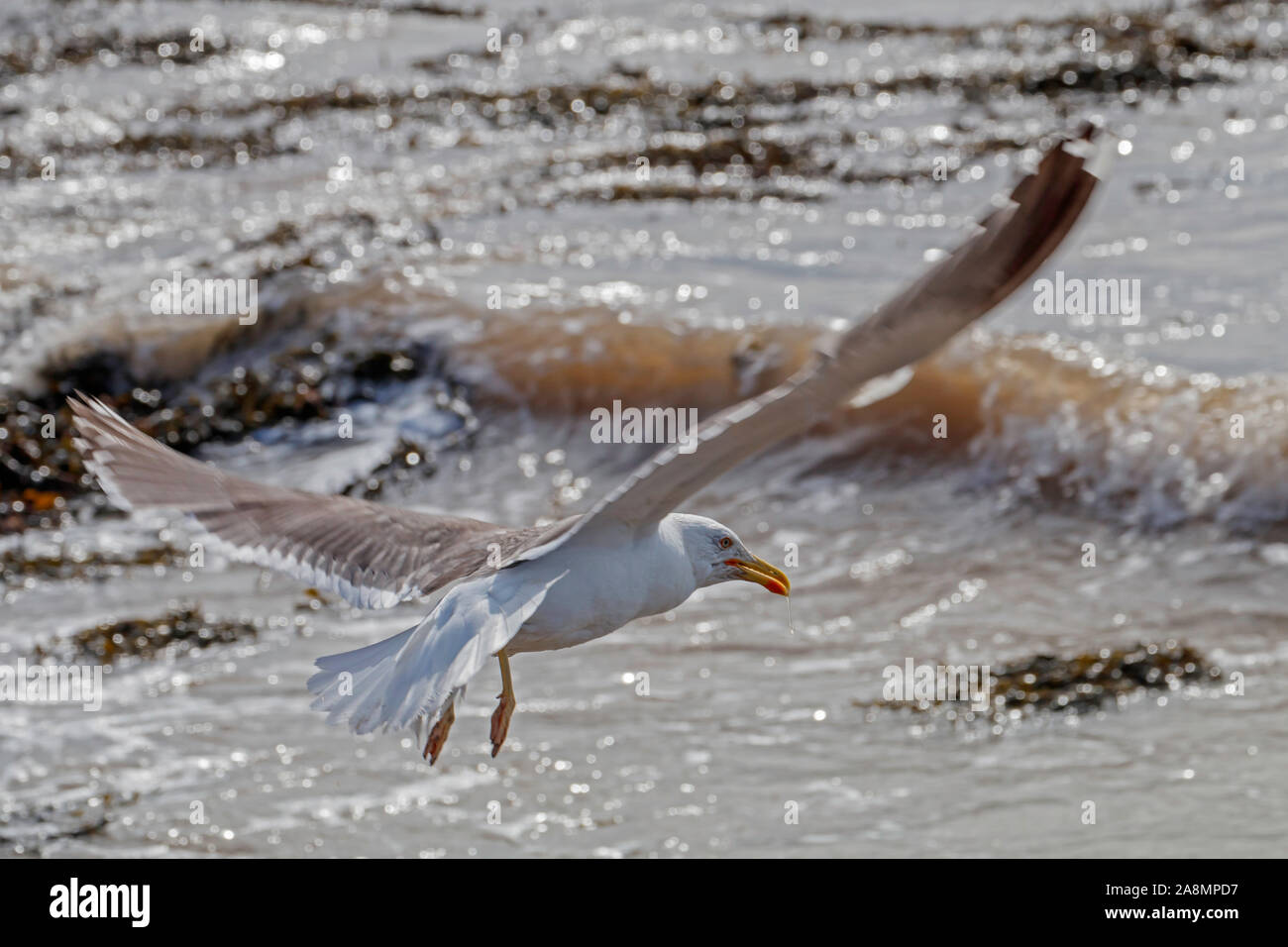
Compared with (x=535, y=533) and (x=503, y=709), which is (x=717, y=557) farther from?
(x=503, y=709)

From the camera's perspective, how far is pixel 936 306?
3.12 metres

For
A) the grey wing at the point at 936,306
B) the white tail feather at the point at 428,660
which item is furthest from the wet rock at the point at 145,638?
the grey wing at the point at 936,306

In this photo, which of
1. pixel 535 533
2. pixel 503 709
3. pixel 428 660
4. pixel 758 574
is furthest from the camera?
pixel 535 533

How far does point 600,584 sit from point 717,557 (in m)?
0.46

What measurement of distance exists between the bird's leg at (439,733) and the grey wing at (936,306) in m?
1.15

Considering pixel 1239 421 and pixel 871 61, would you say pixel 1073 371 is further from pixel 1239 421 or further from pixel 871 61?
pixel 871 61

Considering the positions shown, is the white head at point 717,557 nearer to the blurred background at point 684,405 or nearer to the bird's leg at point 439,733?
the bird's leg at point 439,733

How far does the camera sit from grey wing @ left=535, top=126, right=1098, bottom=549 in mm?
2893

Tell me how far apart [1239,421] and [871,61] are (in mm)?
10266

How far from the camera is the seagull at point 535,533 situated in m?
3.07

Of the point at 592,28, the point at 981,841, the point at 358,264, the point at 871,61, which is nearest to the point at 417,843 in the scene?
the point at 981,841

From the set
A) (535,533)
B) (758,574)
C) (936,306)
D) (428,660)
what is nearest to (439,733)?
(535,533)

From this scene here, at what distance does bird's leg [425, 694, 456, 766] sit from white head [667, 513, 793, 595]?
0.75 meters

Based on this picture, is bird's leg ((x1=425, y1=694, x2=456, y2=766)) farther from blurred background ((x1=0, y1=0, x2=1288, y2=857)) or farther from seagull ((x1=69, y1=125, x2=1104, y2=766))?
blurred background ((x1=0, y1=0, x2=1288, y2=857))
